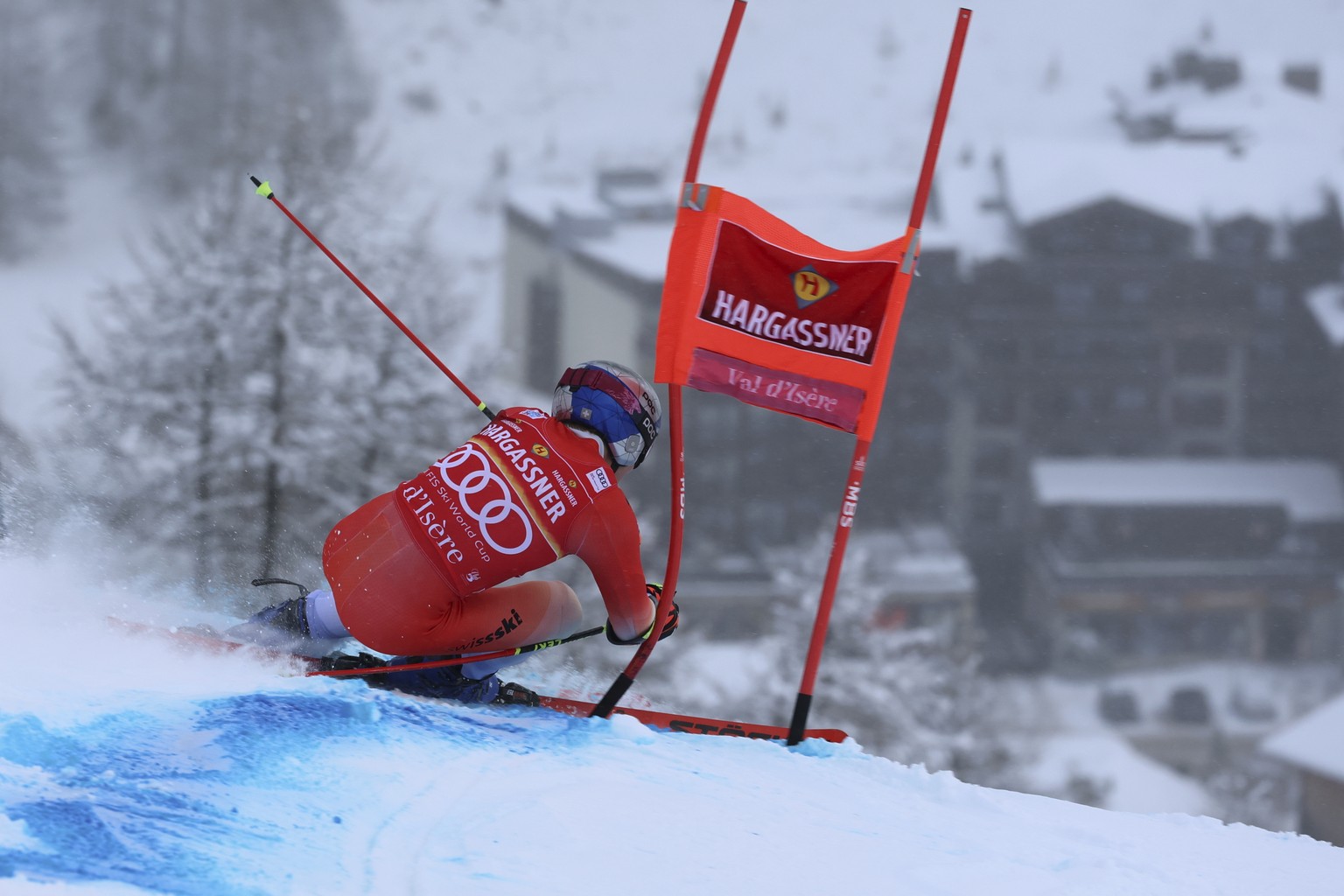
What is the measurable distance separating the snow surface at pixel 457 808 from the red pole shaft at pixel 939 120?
1.92 meters

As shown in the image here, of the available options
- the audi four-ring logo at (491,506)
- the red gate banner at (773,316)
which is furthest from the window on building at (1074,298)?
the audi four-ring logo at (491,506)

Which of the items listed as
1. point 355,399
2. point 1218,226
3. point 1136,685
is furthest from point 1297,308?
point 355,399

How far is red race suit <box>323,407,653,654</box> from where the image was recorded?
12.1 feet

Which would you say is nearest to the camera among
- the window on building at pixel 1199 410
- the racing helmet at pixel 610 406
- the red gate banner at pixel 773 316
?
the racing helmet at pixel 610 406

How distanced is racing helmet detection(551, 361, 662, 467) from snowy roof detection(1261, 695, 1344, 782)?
34.9m

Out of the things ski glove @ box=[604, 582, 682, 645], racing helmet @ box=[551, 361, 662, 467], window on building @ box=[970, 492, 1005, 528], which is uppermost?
racing helmet @ box=[551, 361, 662, 467]

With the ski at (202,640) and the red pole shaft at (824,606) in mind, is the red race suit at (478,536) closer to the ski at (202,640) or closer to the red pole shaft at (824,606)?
the ski at (202,640)

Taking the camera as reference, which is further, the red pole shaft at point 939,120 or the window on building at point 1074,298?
the window on building at point 1074,298

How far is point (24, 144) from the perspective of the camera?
59.6 m

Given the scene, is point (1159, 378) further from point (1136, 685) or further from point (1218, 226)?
point (1136, 685)

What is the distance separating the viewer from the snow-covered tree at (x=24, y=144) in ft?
189

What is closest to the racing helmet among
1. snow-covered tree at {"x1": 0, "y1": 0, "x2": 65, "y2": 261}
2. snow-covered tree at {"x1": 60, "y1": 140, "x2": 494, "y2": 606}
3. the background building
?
snow-covered tree at {"x1": 60, "y1": 140, "x2": 494, "y2": 606}

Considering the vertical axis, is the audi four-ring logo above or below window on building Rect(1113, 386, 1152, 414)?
above

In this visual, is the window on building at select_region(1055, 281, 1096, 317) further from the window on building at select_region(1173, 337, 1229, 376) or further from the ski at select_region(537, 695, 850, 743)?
the ski at select_region(537, 695, 850, 743)
